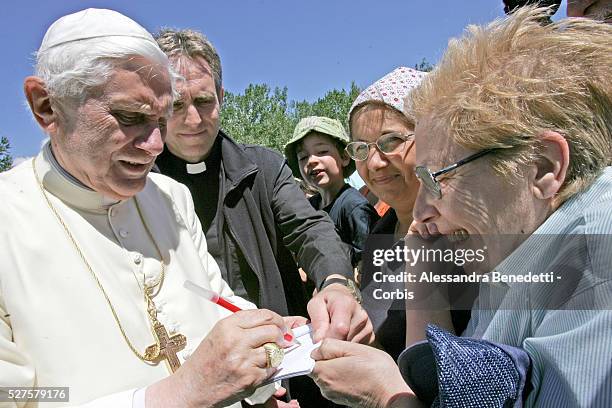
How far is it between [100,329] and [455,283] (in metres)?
1.31

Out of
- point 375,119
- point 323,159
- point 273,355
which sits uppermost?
point 323,159

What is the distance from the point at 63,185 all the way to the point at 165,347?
0.73 meters

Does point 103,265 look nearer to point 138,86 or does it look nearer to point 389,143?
point 138,86

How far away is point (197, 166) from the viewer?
309cm

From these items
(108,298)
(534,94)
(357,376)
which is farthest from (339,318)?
(534,94)


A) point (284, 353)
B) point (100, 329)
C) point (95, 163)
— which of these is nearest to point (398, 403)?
point (284, 353)

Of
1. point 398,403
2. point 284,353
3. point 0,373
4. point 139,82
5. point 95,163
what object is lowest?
point 398,403

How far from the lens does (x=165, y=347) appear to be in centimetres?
188

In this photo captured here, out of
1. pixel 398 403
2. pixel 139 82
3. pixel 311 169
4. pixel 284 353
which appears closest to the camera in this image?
pixel 398 403

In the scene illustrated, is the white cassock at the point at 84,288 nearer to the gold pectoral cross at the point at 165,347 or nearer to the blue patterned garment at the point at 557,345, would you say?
the gold pectoral cross at the point at 165,347

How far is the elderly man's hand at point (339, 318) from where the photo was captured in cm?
194

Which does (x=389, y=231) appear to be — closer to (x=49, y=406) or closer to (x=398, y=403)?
(x=398, y=403)

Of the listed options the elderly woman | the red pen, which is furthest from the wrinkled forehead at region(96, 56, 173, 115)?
the elderly woman

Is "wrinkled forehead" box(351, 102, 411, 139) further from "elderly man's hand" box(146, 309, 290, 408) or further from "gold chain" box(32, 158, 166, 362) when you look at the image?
"elderly man's hand" box(146, 309, 290, 408)
